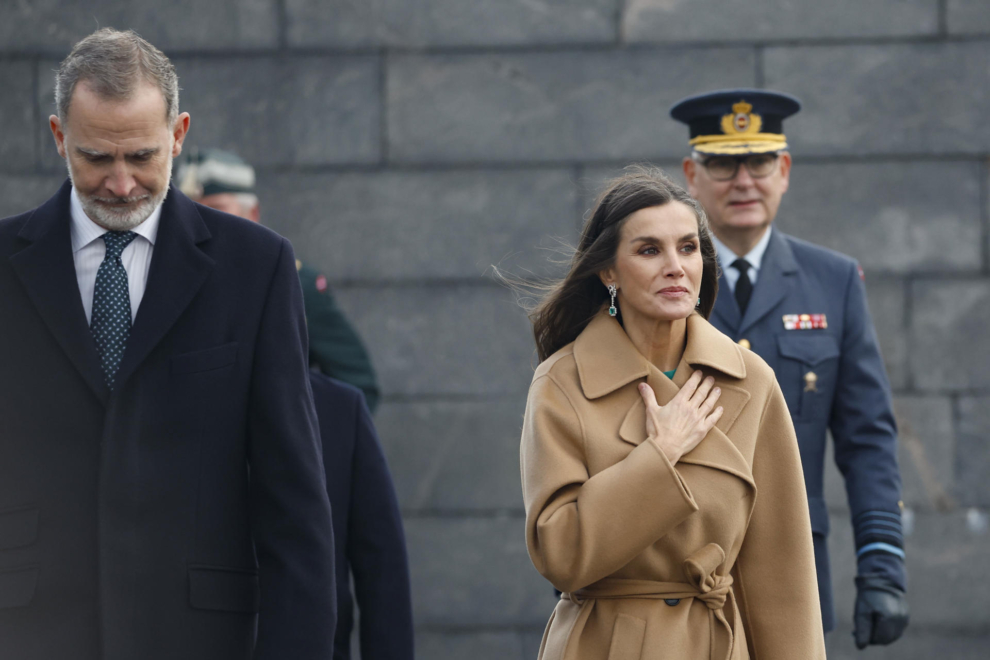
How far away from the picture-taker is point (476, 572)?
636 centimetres

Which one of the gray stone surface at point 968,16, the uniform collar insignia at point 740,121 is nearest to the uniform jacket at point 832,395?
the uniform collar insignia at point 740,121

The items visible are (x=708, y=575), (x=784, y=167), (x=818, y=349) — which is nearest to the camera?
(x=708, y=575)

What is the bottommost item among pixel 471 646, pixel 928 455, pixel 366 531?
pixel 471 646

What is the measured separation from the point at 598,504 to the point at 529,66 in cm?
379

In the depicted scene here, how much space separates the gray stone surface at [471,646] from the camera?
638cm

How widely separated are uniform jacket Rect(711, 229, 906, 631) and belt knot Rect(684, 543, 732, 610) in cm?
111

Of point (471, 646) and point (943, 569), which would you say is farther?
Answer: point (471, 646)

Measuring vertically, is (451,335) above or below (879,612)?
above

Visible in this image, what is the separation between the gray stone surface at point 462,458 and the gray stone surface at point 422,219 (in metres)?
0.69

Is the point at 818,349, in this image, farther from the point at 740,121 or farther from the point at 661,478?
the point at 661,478

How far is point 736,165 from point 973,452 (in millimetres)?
2659

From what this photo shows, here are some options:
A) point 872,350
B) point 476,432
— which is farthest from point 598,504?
point 476,432

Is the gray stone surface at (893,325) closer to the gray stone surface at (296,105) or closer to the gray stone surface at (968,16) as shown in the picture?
the gray stone surface at (968,16)

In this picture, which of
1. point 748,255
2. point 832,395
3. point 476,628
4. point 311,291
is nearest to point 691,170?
point 748,255
